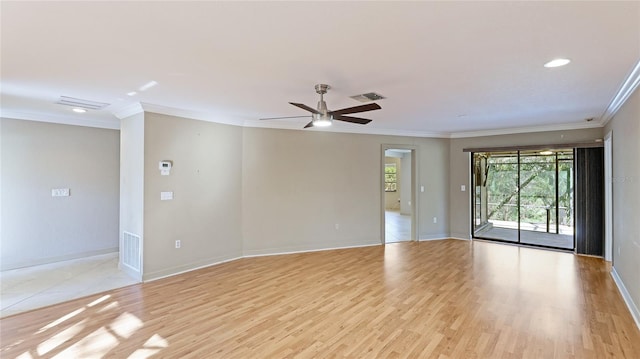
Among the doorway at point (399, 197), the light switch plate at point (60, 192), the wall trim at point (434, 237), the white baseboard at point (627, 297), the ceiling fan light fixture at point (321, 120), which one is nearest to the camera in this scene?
the white baseboard at point (627, 297)

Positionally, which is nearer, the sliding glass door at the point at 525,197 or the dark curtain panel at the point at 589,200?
the dark curtain panel at the point at 589,200

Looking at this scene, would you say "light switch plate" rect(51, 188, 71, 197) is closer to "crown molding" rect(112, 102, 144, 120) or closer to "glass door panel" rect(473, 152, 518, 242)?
"crown molding" rect(112, 102, 144, 120)

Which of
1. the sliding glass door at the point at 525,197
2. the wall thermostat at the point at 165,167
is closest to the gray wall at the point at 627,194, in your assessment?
the sliding glass door at the point at 525,197

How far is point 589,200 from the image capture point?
5.59 metres

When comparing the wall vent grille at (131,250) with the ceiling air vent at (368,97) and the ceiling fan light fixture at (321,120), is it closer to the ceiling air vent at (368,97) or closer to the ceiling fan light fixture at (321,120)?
the ceiling fan light fixture at (321,120)

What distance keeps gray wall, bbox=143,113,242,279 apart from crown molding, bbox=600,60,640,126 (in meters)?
5.12

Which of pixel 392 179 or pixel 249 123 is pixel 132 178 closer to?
pixel 249 123

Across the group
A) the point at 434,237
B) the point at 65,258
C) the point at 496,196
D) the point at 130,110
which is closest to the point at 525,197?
the point at 496,196

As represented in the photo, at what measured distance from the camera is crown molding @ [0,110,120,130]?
192 inches

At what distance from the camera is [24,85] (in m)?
3.37

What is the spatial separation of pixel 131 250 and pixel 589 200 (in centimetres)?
783

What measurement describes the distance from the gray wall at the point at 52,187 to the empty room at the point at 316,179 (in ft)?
0.10

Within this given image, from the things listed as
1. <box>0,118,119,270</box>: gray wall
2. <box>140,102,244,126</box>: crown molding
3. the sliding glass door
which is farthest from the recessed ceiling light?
<box>0,118,119,270</box>: gray wall

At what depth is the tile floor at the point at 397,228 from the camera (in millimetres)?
7363
